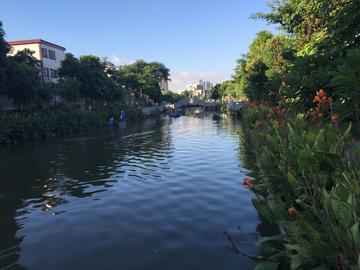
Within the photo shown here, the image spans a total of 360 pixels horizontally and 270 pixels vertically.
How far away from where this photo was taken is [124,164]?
55.1 ft

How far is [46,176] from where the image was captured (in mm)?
14805

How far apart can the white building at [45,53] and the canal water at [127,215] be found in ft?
130

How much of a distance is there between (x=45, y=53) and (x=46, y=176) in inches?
1734

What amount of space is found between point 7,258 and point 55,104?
4372cm

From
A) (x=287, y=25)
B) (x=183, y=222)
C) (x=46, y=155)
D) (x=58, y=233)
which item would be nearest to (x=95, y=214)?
(x=58, y=233)

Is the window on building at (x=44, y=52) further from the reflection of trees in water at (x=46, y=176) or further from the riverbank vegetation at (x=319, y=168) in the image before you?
the riverbank vegetation at (x=319, y=168)

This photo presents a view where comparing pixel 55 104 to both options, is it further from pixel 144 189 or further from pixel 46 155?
pixel 144 189

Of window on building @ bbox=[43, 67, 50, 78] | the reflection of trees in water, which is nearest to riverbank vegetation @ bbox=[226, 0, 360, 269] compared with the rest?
the reflection of trees in water

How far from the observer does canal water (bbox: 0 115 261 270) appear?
6.55 meters

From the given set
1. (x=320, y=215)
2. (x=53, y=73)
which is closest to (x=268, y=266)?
(x=320, y=215)

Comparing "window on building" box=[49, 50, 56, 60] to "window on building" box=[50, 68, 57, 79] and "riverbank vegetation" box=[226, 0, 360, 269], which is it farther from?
"riverbank vegetation" box=[226, 0, 360, 269]

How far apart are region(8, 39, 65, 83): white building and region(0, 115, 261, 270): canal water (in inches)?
1556

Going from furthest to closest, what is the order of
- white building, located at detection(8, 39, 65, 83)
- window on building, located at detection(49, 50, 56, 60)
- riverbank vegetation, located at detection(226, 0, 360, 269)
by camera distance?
window on building, located at detection(49, 50, 56, 60) → white building, located at detection(8, 39, 65, 83) → riverbank vegetation, located at detection(226, 0, 360, 269)

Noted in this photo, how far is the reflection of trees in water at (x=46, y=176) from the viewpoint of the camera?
8.71 meters
